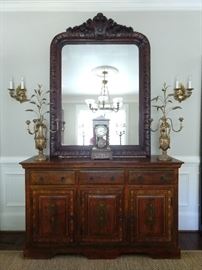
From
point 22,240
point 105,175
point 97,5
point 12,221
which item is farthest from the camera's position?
point 12,221

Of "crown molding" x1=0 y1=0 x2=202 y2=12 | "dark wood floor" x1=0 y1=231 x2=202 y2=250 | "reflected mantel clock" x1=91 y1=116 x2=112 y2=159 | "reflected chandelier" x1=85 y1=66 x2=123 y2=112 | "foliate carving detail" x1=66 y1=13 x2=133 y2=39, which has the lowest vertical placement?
"dark wood floor" x1=0 y1=231 x2=202 y2=250

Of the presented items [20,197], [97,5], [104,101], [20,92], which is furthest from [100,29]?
[20,197]

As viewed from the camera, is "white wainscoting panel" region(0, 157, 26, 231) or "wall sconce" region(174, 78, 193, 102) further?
"white wainscoting panel" region(0, 157, 26, 231)

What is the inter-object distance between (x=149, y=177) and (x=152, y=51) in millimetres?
1571

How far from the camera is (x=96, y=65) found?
3.43m

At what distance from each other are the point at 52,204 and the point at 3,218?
1085 millimetres

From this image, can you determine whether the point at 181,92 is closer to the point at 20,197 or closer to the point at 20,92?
the point at 20,92

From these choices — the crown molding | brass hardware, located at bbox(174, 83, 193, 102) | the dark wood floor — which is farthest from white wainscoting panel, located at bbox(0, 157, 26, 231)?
brass hardware, located at bbox(174, 83, 193, 102)

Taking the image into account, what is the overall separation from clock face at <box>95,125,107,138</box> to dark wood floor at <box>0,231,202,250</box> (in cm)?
151

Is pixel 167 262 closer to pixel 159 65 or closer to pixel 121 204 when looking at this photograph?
pixel 121 204

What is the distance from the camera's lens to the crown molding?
11.3 ft

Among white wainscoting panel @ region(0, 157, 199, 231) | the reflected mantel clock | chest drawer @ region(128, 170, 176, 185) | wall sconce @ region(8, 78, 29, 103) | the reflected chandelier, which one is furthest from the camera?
white wainscoting panel @ region(0, 157, 199, 231)

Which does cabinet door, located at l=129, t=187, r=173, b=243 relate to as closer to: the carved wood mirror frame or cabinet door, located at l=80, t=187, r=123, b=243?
cabinet door, located at l=80, t=187, r=123, b=243

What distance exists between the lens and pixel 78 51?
343 centimetres
